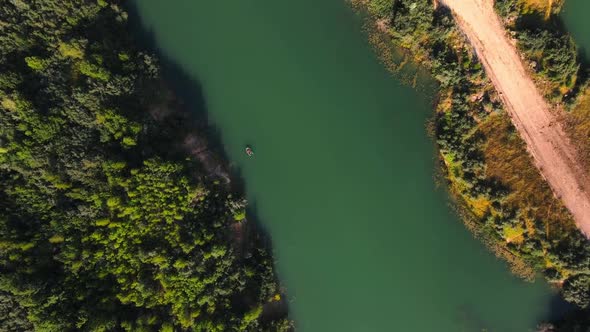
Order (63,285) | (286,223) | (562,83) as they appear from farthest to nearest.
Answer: (286,223), (562,83), (63,285)

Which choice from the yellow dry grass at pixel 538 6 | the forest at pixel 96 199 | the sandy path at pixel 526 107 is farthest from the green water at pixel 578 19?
the forest at pixel 96 199

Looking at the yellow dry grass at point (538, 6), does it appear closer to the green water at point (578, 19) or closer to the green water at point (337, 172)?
the green water at point (578, 19)

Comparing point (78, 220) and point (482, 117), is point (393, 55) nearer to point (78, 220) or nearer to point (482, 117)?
point (482, 117)

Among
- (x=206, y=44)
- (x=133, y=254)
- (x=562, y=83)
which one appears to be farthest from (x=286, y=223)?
(x=562, y=83)

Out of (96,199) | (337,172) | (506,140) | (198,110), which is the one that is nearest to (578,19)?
(506,140)

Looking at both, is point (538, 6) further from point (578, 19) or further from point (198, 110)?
point (198, 110)

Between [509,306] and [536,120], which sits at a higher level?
[536,120]

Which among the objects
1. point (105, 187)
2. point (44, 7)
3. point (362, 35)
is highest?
point (44, 7)
